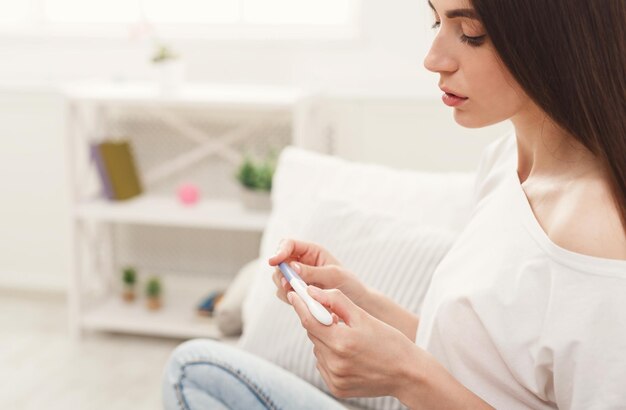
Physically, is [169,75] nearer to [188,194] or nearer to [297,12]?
[188,194]

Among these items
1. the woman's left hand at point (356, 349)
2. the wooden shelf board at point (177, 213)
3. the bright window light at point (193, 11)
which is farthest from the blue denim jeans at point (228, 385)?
the bright window light at point (193, 11)

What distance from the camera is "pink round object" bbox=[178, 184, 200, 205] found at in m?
3.01

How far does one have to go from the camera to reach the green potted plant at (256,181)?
2820mm

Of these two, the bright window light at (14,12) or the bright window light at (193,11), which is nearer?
the bright window light at (193,11)

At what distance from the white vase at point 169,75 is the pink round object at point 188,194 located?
342mm

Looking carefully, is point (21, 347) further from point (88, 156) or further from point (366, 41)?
point (366, 41)

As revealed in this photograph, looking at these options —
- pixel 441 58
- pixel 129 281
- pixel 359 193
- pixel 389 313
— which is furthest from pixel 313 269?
pixel 129 281

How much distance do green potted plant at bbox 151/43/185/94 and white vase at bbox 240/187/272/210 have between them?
40cm

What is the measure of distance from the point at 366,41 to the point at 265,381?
6.20 feet

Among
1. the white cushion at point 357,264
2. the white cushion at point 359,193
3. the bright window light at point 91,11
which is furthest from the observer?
the bright window light at point 91,11

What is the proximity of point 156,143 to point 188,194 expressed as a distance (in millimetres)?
354

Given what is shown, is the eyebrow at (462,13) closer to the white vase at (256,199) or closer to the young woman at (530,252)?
the young woman at (530,252)

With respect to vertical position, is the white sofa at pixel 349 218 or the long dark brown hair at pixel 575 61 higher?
the long dark brown hair at pixel 575 61

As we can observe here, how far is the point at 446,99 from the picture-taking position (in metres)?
1.07
